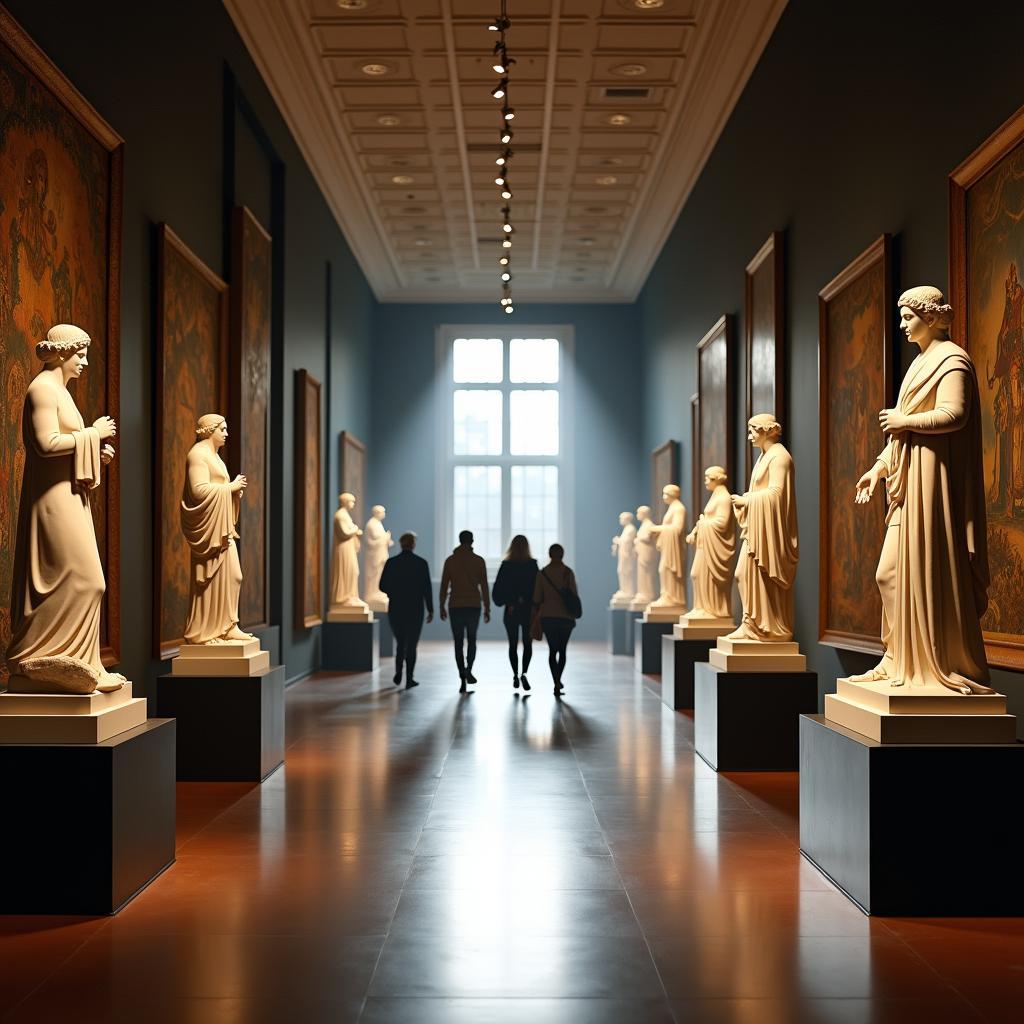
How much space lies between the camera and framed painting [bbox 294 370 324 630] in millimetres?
18406

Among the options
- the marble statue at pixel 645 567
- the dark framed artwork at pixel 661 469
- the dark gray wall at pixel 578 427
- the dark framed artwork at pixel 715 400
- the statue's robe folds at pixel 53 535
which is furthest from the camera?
the dark gray wall at pixel 578 427

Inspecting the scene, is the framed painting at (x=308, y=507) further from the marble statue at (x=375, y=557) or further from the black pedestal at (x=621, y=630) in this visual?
the black pedestal at (x=621, y=630)

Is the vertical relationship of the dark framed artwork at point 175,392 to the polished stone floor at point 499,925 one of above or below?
above

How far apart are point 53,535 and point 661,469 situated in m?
19.6

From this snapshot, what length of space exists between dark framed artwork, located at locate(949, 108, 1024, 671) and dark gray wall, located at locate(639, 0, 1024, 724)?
→ 0.25m

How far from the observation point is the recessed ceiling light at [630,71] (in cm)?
1652

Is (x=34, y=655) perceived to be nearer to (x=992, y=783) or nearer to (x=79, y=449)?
(x=79, y=449)

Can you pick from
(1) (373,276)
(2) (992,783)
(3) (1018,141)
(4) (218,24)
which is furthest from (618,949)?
(1) (373,276)

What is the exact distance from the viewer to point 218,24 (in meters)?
13.6

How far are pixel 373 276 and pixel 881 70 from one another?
18841 millimetres

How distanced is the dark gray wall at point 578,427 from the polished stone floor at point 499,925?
19.8 m

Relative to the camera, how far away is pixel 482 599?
17141mm

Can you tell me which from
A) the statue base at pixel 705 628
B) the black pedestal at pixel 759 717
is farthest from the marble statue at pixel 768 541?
the statue base at pixel 705 628

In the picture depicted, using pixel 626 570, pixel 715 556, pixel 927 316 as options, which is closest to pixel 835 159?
pixel 715 556
